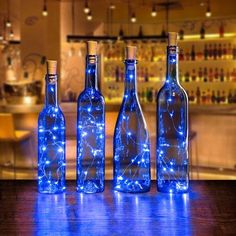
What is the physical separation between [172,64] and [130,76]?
0.36 feet

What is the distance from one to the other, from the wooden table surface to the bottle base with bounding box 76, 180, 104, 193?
0.02 m

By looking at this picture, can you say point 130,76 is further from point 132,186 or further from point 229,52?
point 229,52

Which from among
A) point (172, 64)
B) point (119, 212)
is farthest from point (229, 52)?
point (119, 212)

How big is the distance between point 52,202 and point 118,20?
6.98 metres

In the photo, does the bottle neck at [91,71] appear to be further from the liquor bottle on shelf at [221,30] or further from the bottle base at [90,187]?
the liquor bottle on shelf at [221,30]

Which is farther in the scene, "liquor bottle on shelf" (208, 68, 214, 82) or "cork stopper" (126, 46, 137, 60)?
"liquor bottle on shelf" (208, 68, 214, 82)

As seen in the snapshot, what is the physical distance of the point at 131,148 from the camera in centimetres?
117

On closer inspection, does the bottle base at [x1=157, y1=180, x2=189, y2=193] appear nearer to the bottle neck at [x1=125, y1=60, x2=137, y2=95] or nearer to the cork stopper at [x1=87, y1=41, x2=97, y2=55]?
the bottle neck at [x1=125, y1=60, x2=137, y2=95]

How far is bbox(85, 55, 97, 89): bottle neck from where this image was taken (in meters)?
1.10

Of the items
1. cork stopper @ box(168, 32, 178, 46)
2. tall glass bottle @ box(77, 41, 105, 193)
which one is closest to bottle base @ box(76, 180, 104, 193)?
tall glass bottle @ box(77, 41, 105, 193)

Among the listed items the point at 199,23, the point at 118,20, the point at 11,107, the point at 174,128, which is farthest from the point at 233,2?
the point at 174,128

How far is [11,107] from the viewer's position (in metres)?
5.10

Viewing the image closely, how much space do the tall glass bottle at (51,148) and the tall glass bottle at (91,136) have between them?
5 centimetres

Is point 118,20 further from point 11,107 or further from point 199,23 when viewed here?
point 11,107
